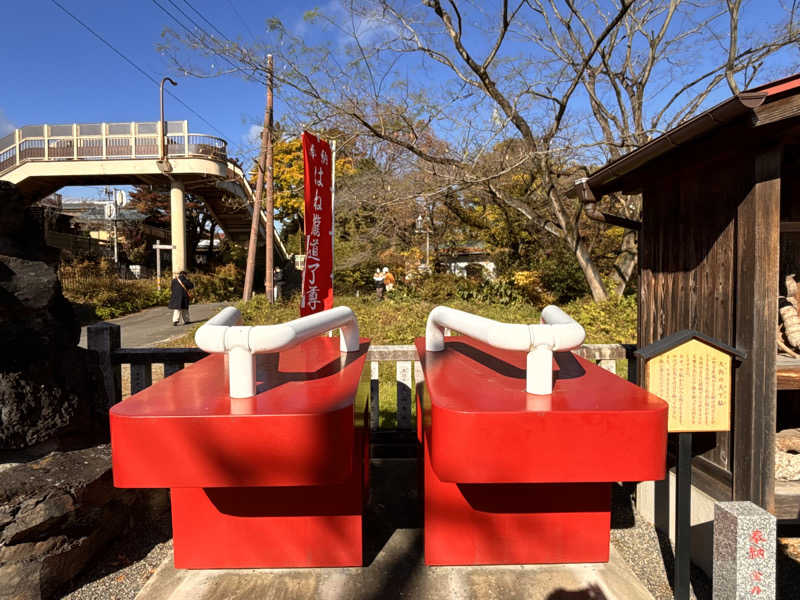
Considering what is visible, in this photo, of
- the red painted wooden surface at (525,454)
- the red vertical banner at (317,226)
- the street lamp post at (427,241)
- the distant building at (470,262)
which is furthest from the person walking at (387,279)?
the red painted wooden surface at (525,454)

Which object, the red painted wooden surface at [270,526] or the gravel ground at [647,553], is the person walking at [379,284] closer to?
the gravel ground at [647,553]

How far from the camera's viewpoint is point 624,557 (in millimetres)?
2711

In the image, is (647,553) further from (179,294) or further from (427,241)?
(427,241)

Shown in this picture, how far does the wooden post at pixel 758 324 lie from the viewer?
2.27m

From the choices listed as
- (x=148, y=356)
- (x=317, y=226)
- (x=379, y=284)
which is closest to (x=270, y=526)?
(x=148, y=356)

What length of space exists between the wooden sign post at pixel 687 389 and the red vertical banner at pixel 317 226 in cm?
335

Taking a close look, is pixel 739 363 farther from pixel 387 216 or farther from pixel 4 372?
pixel 387 216

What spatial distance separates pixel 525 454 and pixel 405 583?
45.3 inches

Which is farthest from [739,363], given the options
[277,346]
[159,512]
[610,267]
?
[610,267]

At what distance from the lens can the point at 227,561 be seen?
2.47 metres

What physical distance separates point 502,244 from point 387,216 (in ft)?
13.8

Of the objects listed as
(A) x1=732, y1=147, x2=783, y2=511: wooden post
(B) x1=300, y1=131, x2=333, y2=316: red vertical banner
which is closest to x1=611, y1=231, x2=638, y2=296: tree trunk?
(B) x1=300, y1=131, x2=333, y2=316: red vertical banner

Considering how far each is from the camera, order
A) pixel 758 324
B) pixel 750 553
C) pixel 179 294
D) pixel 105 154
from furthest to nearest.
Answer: pixel 105 154
pixel 179 294
pixel 758 324
pixel 750 553

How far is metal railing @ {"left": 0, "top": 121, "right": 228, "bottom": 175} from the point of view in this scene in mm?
19625
